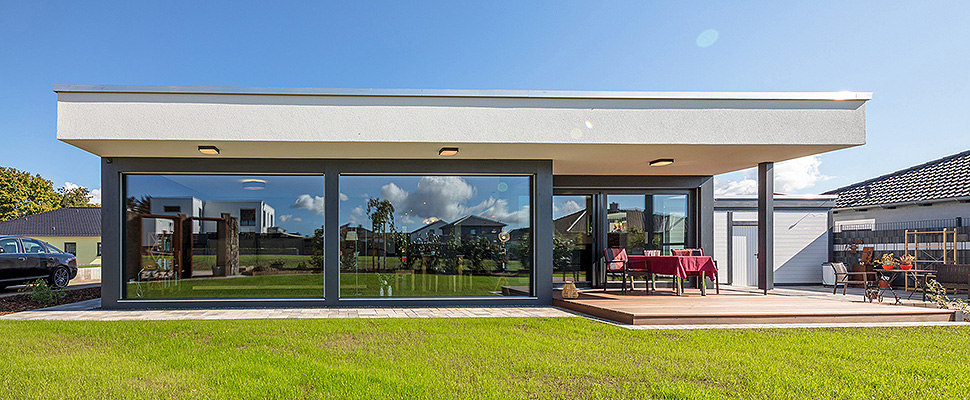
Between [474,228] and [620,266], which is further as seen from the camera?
[620,266]

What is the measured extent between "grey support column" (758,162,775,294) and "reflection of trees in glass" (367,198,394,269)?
6.16m

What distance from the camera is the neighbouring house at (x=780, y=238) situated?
1341 cm

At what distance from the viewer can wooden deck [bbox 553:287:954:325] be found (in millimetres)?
7274

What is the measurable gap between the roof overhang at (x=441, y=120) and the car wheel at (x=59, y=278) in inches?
239

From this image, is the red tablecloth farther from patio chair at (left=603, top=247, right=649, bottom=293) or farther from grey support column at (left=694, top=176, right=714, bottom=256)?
grey support column at (left=694, top=176, right=714, bottom=256)

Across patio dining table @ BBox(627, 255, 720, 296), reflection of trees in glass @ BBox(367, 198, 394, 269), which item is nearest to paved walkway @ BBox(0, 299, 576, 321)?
reflection of trees in glass @ BBox(367, 198, 394, 269)

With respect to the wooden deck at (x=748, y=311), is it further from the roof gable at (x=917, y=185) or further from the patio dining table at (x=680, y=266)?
the roof gable at (x=917, y=185)

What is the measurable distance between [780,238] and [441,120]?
9.93 metres

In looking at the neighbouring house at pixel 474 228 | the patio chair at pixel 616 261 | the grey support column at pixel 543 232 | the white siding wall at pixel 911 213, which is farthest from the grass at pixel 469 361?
the white siding wall at pixel 911 213

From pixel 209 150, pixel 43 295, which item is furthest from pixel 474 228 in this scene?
pixel 43 295

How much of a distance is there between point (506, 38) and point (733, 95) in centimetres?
802

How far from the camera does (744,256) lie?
13.6 meters

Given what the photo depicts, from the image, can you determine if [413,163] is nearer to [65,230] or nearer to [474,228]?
[474,228]

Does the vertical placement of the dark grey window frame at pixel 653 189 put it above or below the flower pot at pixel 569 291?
above
